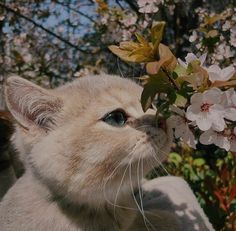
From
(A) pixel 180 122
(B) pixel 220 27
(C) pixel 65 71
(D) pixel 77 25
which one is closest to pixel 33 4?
(D) pixel 77 25

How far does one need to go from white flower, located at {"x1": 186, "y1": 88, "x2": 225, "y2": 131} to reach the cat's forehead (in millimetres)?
398

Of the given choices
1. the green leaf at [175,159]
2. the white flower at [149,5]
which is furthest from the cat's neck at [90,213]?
the green leaf at [175,159]

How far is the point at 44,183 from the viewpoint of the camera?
1612 millimetres

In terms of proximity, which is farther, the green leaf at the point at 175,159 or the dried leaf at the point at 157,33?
the green leaf at the point at 175,159

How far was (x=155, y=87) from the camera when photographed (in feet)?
3.91

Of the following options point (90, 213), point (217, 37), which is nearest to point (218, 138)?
point (90, 213)

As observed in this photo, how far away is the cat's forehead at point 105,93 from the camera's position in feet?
5.24

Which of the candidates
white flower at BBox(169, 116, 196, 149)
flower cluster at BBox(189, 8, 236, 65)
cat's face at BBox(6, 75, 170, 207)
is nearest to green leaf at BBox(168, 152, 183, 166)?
flower cluster at BBox(189, 8, 236, 65)

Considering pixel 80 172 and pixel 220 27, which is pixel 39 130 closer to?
pixel 80 172

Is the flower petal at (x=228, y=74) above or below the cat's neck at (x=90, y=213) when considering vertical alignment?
above

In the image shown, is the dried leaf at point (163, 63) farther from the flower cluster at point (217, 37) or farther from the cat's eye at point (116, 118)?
the flower cluster at point (217, 37)

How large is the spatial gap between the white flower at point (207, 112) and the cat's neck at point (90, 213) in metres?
0.57

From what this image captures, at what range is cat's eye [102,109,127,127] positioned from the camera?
5.13 feet

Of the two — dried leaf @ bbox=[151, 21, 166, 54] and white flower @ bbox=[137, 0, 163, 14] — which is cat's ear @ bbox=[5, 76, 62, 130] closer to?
dried leaf @ bbox=[151, 21, 166, 54]
